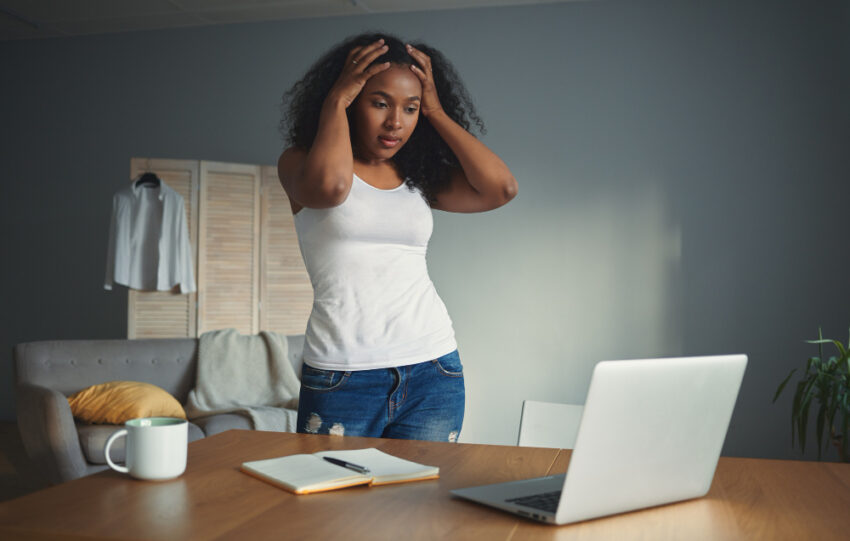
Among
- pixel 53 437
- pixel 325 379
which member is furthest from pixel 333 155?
pixel 53 437

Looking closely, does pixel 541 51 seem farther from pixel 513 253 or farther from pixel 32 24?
pixel 32 24

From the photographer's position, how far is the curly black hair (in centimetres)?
140

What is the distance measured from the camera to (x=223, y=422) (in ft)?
10.6

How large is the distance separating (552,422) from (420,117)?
99 centimetres

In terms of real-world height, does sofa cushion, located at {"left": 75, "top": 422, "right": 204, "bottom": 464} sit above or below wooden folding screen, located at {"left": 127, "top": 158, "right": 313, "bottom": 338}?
below

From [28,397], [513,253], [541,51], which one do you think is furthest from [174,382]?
[541,51]

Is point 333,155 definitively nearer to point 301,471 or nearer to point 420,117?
point 420,117

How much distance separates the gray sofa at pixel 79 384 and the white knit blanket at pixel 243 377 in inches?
3.9

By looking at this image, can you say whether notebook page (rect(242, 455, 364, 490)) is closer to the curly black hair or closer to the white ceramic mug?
the white ceramic mug

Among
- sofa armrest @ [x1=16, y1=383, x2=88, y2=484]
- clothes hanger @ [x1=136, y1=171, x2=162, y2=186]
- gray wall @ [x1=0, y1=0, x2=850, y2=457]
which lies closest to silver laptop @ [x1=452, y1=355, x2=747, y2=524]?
sofa armrest @ [x1=16, y1=383, x2=88, y2=484]

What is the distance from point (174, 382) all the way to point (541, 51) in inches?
111

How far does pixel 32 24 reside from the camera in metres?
5.01

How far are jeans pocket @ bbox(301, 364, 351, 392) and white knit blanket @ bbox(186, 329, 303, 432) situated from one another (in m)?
2.19

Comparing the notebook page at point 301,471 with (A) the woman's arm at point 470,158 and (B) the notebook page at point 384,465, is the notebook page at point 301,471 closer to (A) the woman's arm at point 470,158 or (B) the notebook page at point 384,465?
(B) the notebook page at point 384,465
